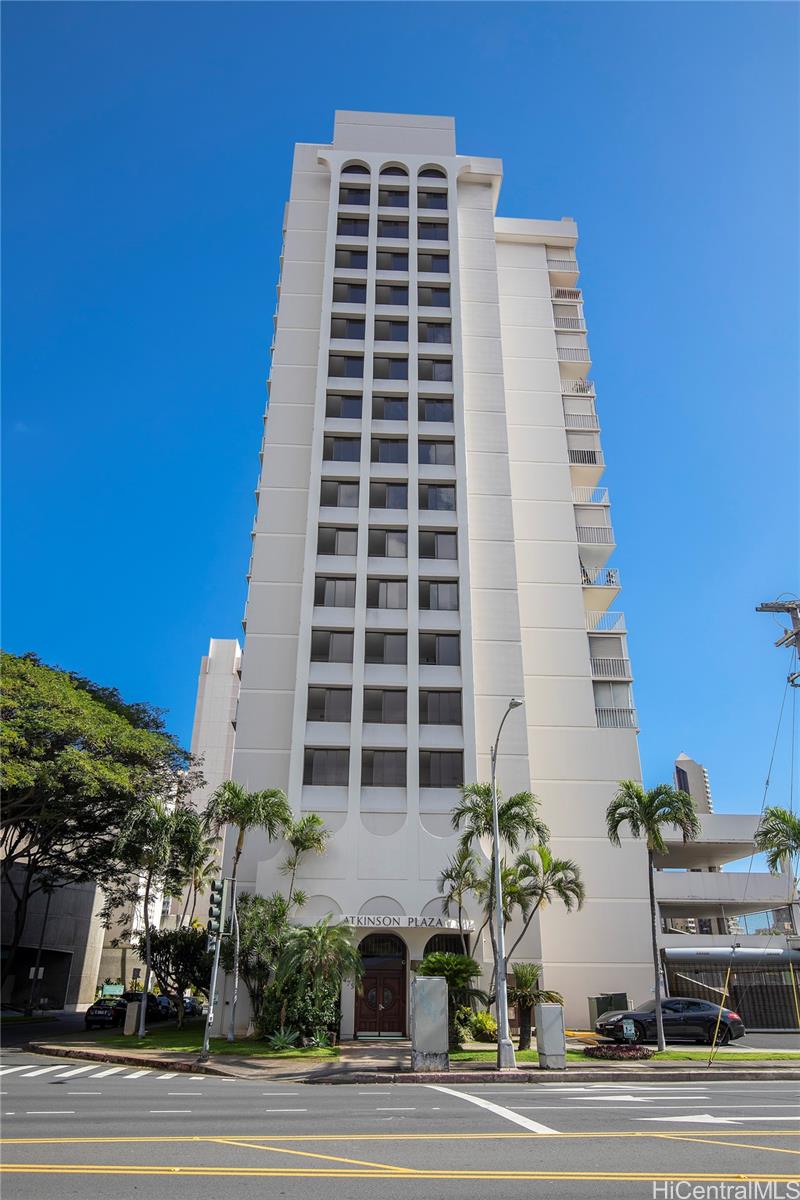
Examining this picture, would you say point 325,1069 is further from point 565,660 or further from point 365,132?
point 365,132

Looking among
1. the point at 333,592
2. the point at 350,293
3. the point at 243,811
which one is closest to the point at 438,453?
the point at 333,592

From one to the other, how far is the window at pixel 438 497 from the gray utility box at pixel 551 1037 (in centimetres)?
2543

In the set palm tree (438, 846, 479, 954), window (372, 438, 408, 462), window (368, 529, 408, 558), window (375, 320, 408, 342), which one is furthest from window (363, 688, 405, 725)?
window (375, 320, 408, 342)

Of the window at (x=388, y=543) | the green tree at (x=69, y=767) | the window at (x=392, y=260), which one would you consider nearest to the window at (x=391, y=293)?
the window at (x=392, y=260)

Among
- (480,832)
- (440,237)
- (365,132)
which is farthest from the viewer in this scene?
(365,132)

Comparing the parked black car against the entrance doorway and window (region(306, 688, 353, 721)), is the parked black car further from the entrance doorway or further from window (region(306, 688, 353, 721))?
window (region(306, 688, 353, 721))

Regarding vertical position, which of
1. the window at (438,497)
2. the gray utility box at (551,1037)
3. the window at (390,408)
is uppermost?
the window at (390,408)

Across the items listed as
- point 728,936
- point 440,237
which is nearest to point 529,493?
point 440,237

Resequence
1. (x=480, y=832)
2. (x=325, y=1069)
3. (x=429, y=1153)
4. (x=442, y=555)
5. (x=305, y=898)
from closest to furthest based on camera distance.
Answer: (x=429, y=1153)
(x=325, y=1069)
(x=480, y=832)
(x=305, y=898)
(x=442, y=555)

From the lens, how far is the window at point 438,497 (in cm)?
4184

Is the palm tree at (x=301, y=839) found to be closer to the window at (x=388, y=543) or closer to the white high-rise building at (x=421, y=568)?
the white high-rise building at (x=421, y=568)

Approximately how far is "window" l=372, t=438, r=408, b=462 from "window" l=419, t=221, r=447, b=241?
15036 millimetres

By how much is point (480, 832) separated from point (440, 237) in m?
36.5

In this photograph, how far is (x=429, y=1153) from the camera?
9906 millimetres
